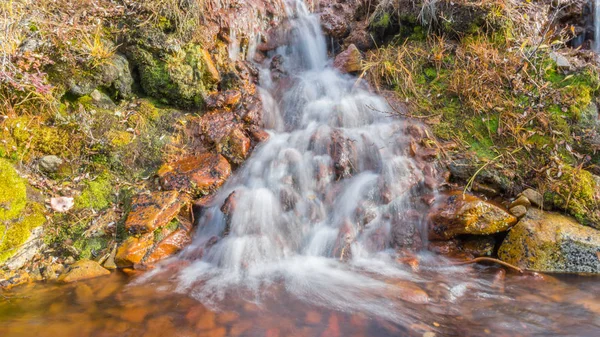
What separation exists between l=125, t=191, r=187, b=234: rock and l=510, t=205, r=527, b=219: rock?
3730 mm

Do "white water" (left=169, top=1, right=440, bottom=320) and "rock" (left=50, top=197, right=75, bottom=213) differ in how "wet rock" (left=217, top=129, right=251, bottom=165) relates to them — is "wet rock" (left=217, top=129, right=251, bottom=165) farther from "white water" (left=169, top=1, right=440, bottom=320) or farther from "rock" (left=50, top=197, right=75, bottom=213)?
"rock" (left=50, top=197, right=75, bottom=213)

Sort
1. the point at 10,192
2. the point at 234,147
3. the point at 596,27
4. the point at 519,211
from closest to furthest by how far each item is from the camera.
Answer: the point at 10,192 < the point at 519,211 < the point at 234,147 < the point at 596,27

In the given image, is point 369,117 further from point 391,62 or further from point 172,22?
point 172,22

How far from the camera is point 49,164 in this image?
12.3 ft

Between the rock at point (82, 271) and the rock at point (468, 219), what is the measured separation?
3.50 metres

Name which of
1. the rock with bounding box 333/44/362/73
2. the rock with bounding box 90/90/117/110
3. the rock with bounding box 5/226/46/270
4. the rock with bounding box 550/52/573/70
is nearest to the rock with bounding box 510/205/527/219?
the rock with bounding box 550/52/573/70

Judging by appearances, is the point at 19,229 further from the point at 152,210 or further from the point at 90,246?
the point at 152,210

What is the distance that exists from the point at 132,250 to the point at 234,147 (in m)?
1.90

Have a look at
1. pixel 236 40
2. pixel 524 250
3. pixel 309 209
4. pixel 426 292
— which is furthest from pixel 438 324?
pixel 236 40

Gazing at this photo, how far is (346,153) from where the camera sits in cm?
437

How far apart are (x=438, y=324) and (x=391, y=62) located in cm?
438

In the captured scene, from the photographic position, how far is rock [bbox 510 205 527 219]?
11.4 ft

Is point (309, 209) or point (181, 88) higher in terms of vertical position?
point (181, 88)

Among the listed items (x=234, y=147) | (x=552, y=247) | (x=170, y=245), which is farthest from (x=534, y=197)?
(x=170, y=245)
